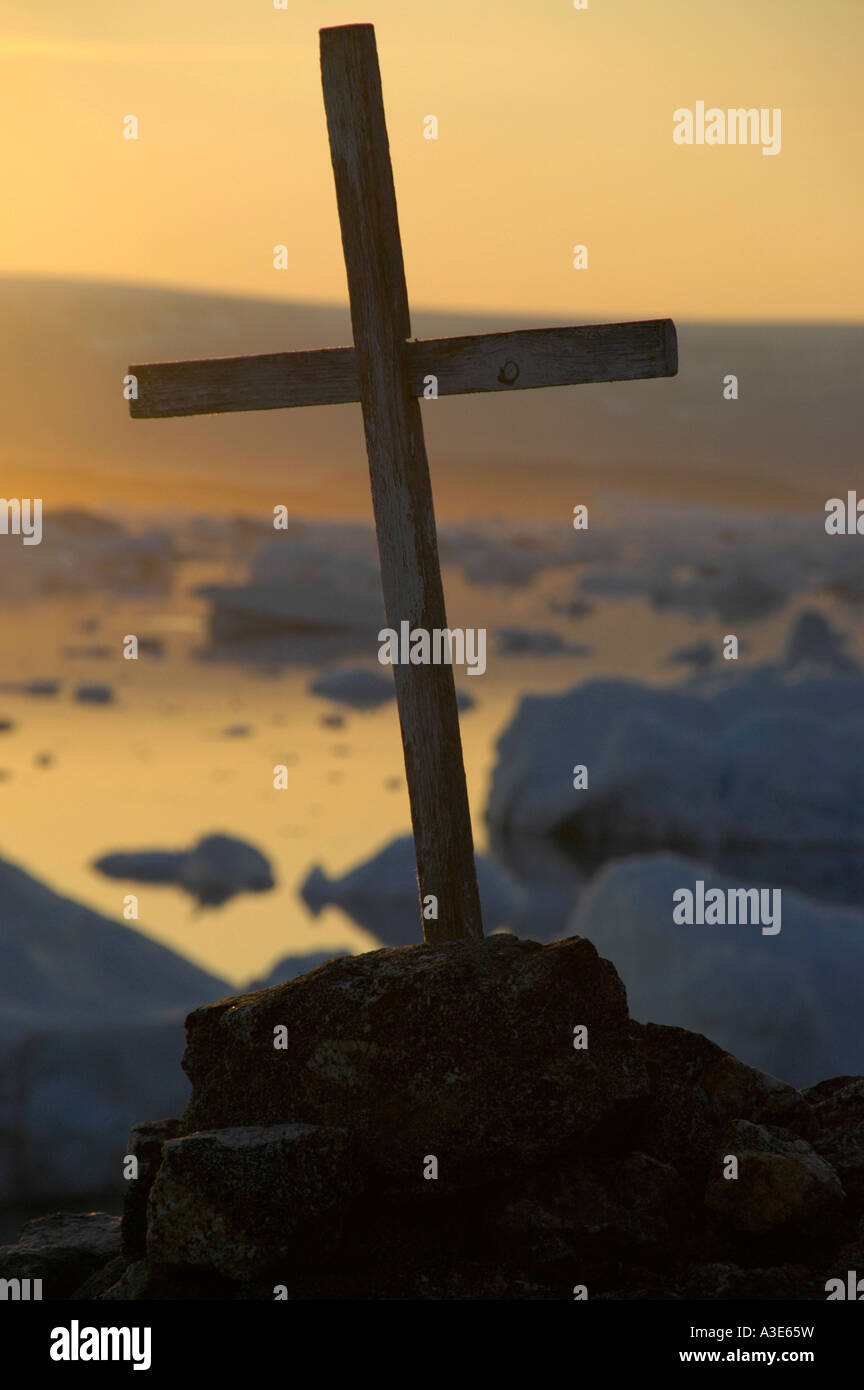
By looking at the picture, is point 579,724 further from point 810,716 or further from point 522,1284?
point 522,1284

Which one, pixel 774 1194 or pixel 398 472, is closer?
pixel 774 1194

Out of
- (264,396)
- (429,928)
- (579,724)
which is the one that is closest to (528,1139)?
(429,928)

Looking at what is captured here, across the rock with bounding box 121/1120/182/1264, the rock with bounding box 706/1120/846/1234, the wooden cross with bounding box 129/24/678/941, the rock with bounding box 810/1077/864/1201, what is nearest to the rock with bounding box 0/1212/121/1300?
the rock with bounding box 121/1120/182/1264

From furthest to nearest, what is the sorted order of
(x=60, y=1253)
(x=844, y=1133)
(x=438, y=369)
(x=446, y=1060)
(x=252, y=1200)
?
(x=438, y=369) < (x=60, y=1253) < (x=844, y=1133) < (x=446, y=1060) < (x=252, y=1200)

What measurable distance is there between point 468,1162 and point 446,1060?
0.33 m

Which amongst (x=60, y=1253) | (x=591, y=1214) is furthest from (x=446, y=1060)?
(x=60, y=1253)

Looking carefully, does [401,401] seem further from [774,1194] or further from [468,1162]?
[774,1194]

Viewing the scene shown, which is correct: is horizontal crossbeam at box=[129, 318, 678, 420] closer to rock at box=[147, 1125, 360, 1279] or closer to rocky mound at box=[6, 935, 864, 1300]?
rocky mound at box=[6, 935, 864, 1300]

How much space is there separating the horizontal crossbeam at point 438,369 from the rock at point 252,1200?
9.62 ft

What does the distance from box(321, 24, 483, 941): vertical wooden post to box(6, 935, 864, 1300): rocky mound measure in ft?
2.44

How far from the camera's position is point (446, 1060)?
5.22 m
